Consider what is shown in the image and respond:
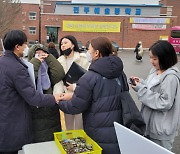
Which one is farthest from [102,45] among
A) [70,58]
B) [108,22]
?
[108,22]

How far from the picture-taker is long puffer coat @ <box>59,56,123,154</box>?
1999 mm

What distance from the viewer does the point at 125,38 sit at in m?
35.2

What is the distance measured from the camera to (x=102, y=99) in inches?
79.4

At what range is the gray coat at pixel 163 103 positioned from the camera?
2.15 m

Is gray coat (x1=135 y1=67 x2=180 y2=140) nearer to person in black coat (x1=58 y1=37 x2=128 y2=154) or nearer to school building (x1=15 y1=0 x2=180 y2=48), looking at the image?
person in black coat (x1=58 y1=37 x2=128 y2=154)

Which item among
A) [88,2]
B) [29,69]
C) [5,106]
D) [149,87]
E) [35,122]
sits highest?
[88,2]

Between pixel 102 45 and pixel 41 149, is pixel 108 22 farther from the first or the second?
pixel 41 149

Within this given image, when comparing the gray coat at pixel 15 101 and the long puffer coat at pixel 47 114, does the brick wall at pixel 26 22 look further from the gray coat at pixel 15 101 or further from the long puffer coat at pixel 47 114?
the gray coat at pixel 15 101

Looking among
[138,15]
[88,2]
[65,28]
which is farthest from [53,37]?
[138,15]

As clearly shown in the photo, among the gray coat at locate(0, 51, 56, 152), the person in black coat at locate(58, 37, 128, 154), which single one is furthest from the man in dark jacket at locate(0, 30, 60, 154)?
the person in black coat at locate(58, 37, 128, 154)

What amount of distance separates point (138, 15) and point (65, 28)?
35.5ft

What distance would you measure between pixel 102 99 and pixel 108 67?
0.88ft

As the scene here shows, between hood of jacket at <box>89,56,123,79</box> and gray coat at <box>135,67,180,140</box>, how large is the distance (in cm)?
38

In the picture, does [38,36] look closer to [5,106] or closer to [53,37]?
[53,37]
